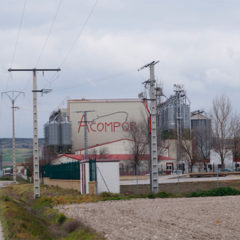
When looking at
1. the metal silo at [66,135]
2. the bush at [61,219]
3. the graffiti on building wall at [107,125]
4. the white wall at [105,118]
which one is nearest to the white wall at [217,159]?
the white wall at [105,118]

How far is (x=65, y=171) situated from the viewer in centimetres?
4562

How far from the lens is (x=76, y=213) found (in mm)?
20922

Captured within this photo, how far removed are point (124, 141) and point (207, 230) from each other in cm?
6678

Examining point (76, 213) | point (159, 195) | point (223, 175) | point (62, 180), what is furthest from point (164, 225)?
point (223, 175)

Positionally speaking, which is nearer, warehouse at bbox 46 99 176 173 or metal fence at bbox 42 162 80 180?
metal fence at bbox 42 162 80 180

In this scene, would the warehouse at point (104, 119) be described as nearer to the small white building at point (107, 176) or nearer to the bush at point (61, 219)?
the small white building at point (107, 176)

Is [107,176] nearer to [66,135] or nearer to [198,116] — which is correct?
[66,135]

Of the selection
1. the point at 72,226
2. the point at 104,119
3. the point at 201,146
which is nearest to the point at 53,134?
the point at 104,119

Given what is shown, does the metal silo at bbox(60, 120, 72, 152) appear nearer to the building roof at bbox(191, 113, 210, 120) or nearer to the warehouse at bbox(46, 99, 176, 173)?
the warehouse at bbox(46, 99, 176, 173)

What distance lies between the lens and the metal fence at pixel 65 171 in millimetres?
39781

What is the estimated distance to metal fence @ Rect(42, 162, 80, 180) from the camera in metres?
39.8

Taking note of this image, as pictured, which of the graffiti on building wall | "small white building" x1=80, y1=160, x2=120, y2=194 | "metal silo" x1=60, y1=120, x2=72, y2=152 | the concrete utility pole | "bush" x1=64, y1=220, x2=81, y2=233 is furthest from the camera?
the graffiti on building wall

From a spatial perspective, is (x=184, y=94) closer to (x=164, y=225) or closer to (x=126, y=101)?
(x=126, y=101)

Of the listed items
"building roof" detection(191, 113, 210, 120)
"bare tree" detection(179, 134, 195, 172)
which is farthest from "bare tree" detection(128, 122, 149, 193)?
"building roof" detection(191, 113, 210, 120)
